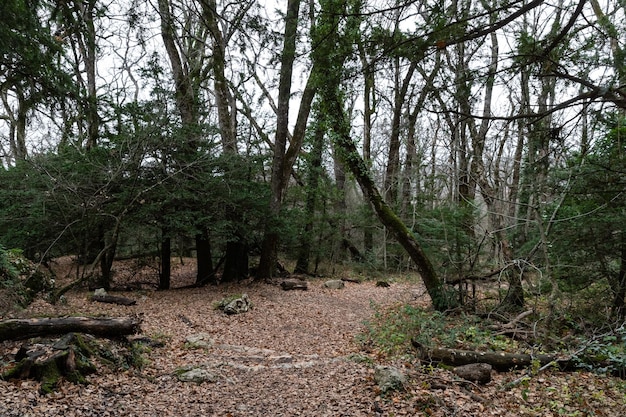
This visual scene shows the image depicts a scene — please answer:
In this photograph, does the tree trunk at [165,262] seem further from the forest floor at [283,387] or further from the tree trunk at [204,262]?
the forest floor at [283,387]

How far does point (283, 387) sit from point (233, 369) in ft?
2.97

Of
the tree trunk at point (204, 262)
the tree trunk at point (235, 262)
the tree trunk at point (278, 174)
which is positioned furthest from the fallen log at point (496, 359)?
the tree trunk at point (204, 262)

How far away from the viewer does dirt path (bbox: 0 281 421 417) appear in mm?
3959

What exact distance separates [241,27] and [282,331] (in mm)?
5989

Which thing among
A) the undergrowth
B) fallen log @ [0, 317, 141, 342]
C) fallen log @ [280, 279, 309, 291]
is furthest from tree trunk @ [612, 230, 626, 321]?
fallen log @ [0, 317, 141, 342]

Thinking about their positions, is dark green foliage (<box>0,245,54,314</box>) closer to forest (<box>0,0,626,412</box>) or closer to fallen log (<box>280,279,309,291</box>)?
forest (<box>0,0,626,412</box>)

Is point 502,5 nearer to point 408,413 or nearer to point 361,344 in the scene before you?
point 408,413

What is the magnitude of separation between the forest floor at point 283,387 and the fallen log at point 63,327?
0.54 feet

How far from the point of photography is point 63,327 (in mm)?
4980

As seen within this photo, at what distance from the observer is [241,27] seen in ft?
24.7

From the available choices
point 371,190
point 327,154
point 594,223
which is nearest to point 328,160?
point 327,154

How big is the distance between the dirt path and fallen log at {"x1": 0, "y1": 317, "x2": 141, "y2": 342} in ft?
1.90

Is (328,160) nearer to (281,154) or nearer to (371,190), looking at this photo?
(281,154)

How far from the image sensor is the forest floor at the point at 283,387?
389cm
